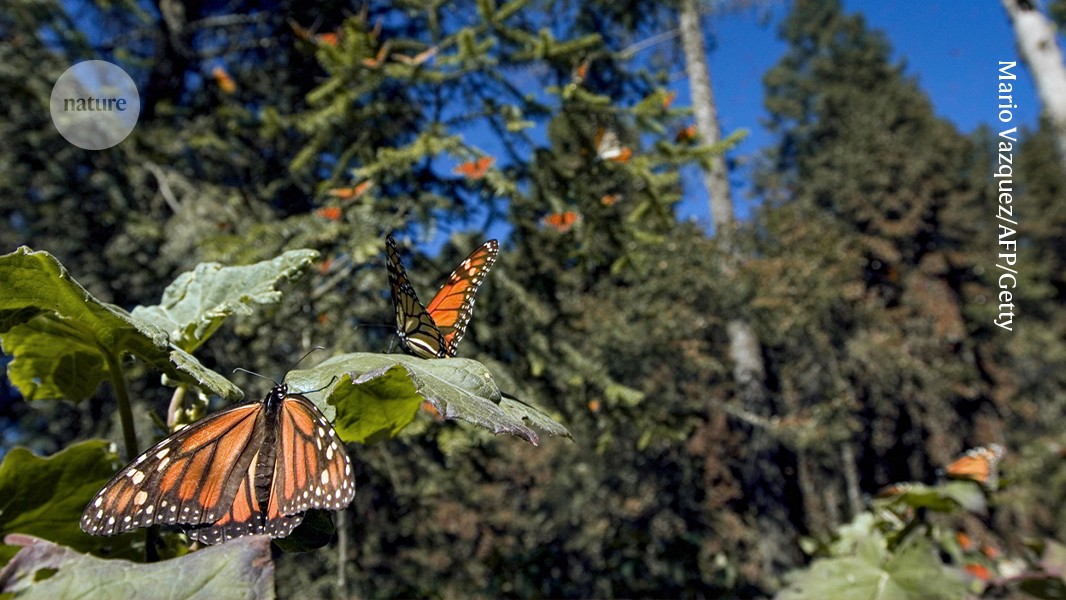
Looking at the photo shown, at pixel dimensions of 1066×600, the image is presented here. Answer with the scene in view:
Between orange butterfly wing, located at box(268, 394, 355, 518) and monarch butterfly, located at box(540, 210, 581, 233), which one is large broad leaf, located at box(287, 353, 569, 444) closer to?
orange butterfly wing, located at box(268, 394, 355, 518)

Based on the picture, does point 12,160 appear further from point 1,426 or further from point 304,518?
point 304,518

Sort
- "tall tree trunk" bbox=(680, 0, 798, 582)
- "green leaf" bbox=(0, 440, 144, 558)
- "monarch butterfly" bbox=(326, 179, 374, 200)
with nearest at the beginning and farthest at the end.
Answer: "green leaf" bbox=(0, 440, 144, 558), "monarch butterfly" bbox=(326, 179, 374, 200), "tall tree trunk" bbox=(680, 0, 798, 582)

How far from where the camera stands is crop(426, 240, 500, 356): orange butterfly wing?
1515mm

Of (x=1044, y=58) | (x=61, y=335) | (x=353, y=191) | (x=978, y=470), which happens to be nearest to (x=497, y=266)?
(x=353, y=191)

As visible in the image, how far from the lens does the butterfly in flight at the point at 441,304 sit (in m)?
1.35

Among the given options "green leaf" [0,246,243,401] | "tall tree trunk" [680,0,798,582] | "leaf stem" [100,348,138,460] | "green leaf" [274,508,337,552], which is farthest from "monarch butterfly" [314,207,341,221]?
"tall tree trunk" [680,0,798,582]

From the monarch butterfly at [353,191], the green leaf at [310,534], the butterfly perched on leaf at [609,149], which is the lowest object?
the green leaf at [310,534]

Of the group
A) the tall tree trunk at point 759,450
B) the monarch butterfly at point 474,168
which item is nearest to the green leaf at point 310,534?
the monarch butterfly at point 474,168

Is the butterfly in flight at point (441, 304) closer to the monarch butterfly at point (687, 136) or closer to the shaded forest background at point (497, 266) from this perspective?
the shaded forest background at point (497, 266)

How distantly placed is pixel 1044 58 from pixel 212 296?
3658 mm

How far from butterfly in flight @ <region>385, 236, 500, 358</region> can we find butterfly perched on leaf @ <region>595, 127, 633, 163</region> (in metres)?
1.34

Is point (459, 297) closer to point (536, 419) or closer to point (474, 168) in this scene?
point (536, 419)

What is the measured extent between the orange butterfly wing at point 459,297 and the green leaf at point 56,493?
2.50ft

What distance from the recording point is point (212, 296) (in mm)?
943
